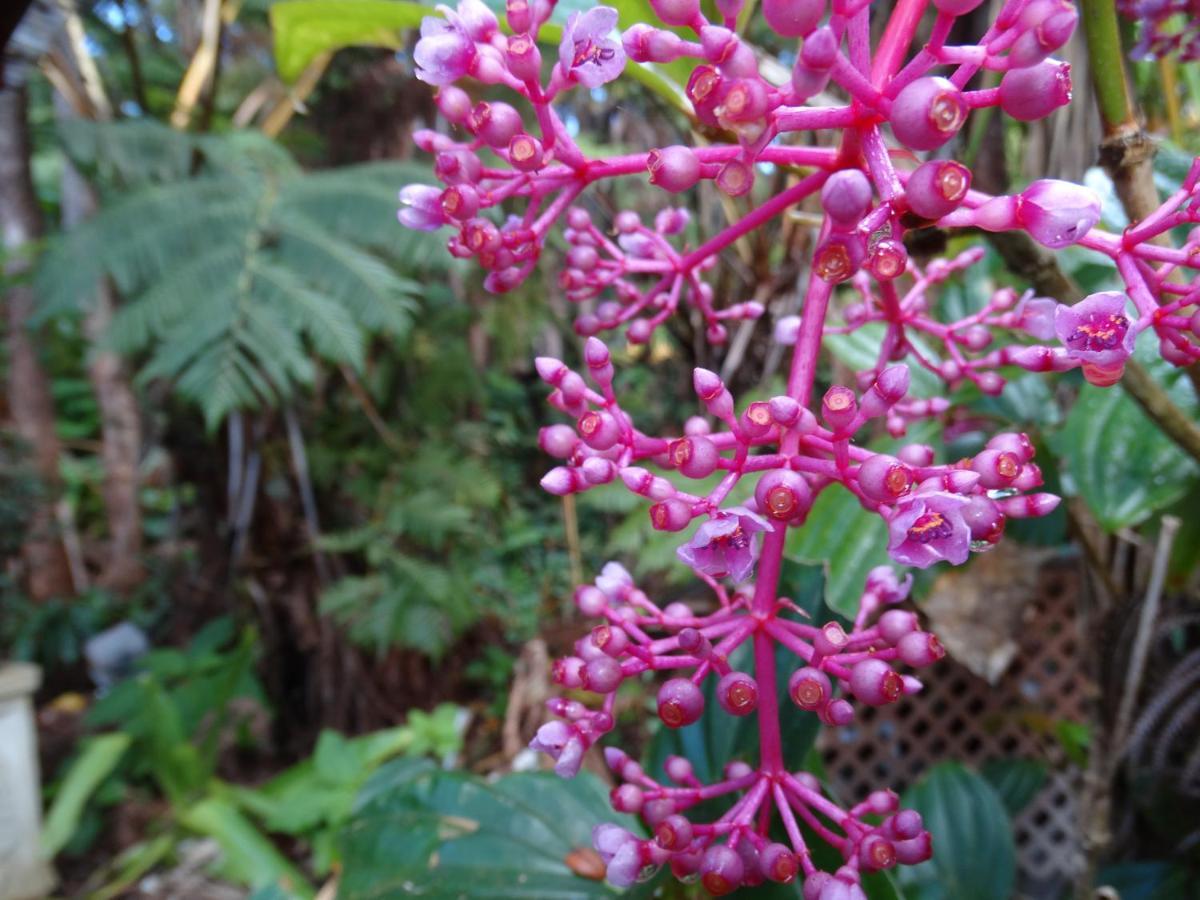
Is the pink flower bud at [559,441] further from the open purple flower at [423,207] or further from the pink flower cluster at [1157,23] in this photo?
the pink flower cluster at [1157,23]

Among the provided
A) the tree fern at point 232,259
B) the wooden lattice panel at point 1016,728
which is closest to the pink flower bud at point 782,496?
the wooden lattice panel at point 1016,728

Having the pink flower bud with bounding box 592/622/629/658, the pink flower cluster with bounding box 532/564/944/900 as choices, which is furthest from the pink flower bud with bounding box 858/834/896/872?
the pink flower bud with bounding box 592/622/629/658

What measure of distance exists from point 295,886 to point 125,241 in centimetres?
129

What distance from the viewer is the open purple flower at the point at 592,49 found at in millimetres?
258

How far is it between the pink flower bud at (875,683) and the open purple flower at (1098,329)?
107 mm

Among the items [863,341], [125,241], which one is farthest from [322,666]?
[863,341]

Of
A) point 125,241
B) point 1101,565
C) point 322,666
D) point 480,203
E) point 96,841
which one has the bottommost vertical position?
point 96,841

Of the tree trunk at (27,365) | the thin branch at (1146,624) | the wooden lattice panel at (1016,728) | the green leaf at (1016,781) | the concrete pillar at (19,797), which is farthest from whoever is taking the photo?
the tree trunk at (27,365)

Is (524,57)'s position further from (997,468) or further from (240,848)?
(240,848)

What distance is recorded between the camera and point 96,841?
6.31 ft

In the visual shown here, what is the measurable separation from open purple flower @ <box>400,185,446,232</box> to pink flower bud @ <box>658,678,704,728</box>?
185mm

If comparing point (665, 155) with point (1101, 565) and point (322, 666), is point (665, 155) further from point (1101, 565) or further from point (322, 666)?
point (322, 666)

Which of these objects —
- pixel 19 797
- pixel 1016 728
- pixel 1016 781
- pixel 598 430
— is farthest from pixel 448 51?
pixel 19 797

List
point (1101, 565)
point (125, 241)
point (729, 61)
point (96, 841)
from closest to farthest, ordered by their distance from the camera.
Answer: point (729, 61) < point (1101, 565) < point (125, 241) < point (96, 841)
